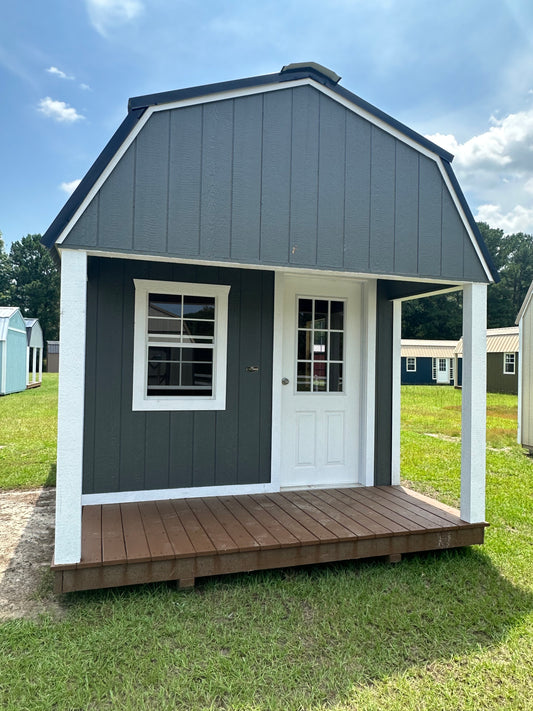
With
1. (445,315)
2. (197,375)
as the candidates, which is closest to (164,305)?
(197,375)

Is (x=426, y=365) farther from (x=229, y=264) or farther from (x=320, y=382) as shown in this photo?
(x=229, y=264)

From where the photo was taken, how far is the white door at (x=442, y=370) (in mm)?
26531

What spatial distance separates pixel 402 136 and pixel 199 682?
3.68 meters

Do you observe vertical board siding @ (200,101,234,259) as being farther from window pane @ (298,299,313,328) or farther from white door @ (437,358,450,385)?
white door @ (437,358,450,385)

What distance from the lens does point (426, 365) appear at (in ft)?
87.0

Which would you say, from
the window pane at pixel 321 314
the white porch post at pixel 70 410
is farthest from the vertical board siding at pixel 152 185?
the window pane at pixel 321 314

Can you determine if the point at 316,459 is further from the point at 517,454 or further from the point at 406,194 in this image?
the point at 517,454

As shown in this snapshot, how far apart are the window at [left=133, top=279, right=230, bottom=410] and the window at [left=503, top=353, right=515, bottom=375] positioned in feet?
65.0

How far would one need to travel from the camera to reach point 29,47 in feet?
34.6

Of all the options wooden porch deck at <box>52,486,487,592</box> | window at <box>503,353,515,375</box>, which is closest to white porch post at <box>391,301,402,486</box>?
wooden porch deck at <box>52,486,487,592</box>

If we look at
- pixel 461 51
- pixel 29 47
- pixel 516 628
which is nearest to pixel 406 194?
pixel 516 628

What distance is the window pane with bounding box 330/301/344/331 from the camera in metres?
4.73

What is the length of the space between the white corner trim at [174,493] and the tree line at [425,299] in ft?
112

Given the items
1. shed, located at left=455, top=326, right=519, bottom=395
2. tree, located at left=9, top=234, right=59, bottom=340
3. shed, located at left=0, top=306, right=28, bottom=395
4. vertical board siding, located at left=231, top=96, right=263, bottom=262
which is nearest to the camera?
vertical board siding, located at left=231, top=96, right=263, bottom=262
